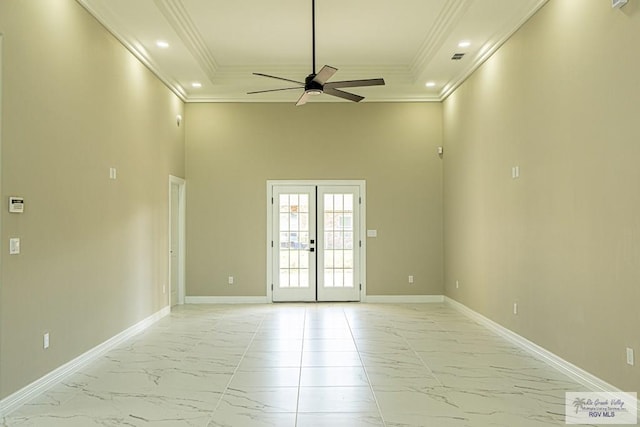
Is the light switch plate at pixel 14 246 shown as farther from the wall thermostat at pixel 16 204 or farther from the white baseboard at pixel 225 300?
the white baseboard at pixel 225 300

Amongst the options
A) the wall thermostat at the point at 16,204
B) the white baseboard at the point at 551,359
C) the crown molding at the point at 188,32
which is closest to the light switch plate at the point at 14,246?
the wall thermostat at the point at 16,204

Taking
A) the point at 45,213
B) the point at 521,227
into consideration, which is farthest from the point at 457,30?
the point at 45,213

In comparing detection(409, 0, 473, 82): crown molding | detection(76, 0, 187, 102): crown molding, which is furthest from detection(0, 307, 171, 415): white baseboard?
detection(409, 0, 473, 82): crown molding

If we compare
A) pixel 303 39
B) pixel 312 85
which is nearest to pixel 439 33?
pixel 303 39

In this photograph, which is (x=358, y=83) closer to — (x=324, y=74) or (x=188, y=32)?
(x=324, y=74)

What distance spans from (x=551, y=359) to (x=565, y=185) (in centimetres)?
154

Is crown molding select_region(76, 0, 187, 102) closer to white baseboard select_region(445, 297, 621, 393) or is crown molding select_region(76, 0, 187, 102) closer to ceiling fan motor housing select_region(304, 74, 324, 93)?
ceiling fan motor housing select_region(304, 74, 324, 93)

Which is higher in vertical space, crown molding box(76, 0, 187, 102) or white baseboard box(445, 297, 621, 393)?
crown molding box(76, 0, 187, 102)

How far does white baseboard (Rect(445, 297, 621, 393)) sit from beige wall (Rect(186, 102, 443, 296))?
1999 millimetres

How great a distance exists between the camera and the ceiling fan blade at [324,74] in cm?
464

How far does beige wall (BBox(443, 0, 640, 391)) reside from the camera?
3520 millimetres

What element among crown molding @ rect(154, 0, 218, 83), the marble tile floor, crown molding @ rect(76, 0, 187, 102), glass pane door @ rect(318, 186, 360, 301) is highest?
crown molding @ rect(154, 0, 218, 83)

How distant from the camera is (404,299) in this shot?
8422mm

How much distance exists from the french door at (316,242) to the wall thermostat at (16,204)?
4931mm
